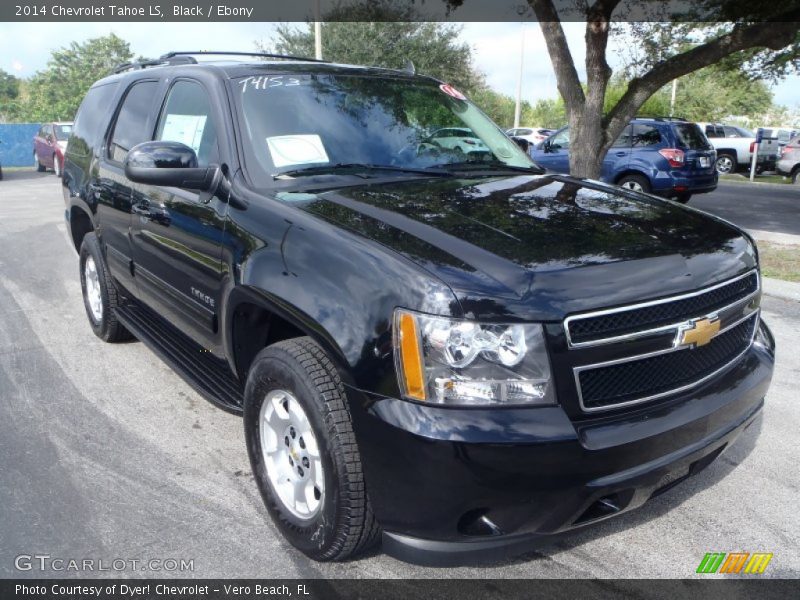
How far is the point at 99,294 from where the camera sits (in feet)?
17.1

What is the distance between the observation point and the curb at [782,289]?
6797 mm

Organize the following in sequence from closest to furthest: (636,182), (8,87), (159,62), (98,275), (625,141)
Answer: (159,62)
(98,275)
(636,182)
(625,141)
(8,87)

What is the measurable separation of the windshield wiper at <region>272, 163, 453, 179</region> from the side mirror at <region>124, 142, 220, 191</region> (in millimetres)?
332

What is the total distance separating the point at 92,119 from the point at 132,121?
1.00 m

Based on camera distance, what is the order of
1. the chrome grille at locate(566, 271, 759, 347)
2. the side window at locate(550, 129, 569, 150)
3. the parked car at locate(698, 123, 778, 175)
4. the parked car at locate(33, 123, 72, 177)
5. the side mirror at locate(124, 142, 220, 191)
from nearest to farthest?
the chrome grille at locate(566, 271, 759, 347), the side mirror at locate(124, 142, 220, 191), the side window at locate(550, 129, 569, 150), the parked car at locate(33, 123, 72, 177), the parked car at locate(698, 123, 778, 175)

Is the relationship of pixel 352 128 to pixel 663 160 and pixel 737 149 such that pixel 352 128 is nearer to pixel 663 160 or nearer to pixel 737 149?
pixel 663 160

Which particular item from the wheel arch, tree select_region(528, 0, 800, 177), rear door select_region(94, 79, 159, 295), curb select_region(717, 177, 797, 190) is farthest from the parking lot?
curb select_region(717, 177, 797, 190)

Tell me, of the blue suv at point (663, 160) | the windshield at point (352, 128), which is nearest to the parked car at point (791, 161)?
the blue suv at point (663, 160)

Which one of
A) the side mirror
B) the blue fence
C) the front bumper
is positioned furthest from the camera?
the blue fence

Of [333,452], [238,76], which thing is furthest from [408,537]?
[238,76]

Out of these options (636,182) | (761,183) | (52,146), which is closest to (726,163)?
(761,183)

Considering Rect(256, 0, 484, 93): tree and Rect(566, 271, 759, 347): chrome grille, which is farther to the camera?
Rect(256, 0, 484, 93): tree

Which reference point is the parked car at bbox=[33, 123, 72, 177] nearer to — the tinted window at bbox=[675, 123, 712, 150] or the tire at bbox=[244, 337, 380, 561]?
the tinted window at bbox=[675, 123, 712, 150]

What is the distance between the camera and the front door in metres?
3.25
